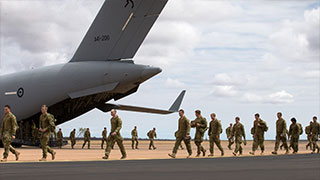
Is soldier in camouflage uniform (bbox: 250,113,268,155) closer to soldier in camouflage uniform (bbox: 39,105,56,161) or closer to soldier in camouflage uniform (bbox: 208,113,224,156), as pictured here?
soldier in camouflage uniform (bbox: 208,113,224,156)

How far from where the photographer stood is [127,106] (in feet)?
126

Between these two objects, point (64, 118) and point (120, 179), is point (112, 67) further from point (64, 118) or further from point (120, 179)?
point (120, 179)

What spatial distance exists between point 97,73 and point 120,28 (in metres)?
2.27

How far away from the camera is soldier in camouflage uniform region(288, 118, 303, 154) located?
21906 mm

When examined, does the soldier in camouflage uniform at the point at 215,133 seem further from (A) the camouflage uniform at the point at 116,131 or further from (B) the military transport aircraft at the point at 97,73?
(B) the military transport aircraft at the point at 97,73

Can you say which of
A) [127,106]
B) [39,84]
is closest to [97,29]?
[39,84]

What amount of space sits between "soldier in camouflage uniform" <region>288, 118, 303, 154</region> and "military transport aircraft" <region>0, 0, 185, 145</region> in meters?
6.17

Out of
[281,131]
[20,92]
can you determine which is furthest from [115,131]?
[20,92]

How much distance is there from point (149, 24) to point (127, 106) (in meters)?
15.1

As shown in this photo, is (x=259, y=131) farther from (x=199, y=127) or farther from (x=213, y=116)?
(x=199, y=127)

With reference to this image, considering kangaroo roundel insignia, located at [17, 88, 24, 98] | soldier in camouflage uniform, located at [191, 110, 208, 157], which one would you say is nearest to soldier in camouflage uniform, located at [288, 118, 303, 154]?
soldier in camouflage uniform, located at [191, 110, 208, 157]

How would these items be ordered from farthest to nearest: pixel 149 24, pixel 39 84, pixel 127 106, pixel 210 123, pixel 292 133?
pixel 127 106
pixel 39 84
pixel 149 24
pixel 292 133
pixel 210 123

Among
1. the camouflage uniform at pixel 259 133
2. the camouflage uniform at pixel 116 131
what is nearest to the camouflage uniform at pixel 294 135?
the camouflage uniform at pixel 259 133

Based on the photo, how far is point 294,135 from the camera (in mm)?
22031
